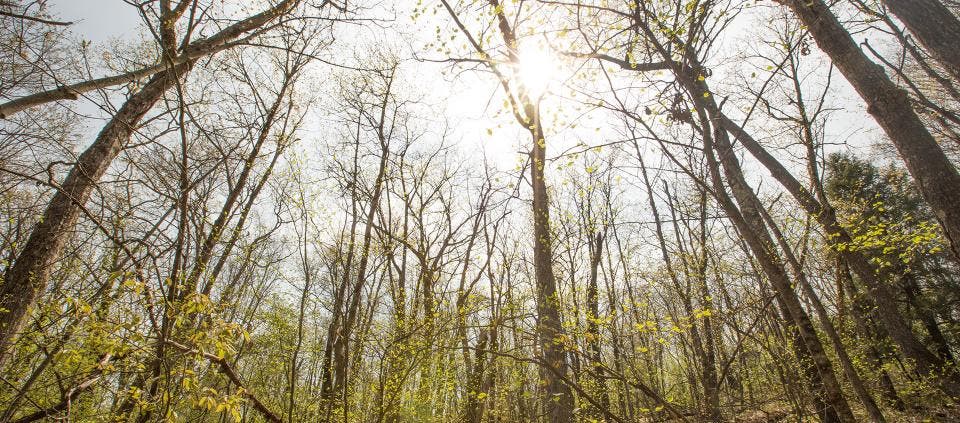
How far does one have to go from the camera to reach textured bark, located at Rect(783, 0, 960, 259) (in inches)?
124

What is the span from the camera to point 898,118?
3377 millimetres

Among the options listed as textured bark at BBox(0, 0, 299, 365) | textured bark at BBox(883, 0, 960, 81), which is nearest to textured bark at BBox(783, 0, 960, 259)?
textured bark at BBox(883, 0, 960, 81)

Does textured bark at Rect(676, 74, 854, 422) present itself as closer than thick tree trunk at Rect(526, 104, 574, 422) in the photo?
Yes

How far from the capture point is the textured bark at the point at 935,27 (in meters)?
3.91

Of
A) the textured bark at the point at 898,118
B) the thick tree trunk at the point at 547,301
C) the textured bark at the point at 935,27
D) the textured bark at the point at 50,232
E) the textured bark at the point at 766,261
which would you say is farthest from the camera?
the thick tree trunk at the point at 547,301

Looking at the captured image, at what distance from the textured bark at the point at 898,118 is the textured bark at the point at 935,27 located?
0.91 meters

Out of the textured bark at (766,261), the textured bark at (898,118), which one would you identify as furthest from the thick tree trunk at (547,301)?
the textured bark at (898,118)

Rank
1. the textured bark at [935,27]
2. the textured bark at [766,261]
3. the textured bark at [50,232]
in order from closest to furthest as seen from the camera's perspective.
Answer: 1. the textured bark at [766,261]
2. the textured bark at [50,232]
3. the textured bark at [935,27]

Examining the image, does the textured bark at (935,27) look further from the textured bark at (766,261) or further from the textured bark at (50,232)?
the textured bark at (50,232)

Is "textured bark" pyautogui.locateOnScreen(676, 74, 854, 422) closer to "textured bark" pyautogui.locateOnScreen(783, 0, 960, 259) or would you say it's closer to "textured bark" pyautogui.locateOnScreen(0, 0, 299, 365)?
"textured bark" pyautogui.locateOnScreen(783, 0, 960, 259)

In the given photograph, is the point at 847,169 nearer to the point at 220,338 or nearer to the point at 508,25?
the point at 508,25

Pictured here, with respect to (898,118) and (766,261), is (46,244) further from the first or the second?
(898,118)

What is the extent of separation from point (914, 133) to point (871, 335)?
6.85 meters

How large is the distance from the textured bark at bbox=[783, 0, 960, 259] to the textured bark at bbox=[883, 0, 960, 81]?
91 centimetres
